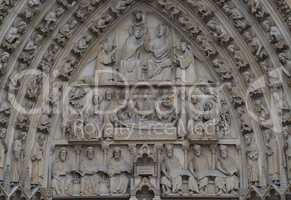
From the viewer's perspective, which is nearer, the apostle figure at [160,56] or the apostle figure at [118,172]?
the apostle figure at [118,172]

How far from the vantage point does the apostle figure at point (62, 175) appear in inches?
424

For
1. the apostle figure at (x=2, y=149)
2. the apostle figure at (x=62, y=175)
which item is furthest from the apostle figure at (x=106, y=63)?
the apostle figure at (x=2, y=149)

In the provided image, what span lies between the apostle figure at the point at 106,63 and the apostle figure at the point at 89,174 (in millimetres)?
1083

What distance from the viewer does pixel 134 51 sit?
11469 millimetres

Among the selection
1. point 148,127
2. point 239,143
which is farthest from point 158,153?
point 239,143

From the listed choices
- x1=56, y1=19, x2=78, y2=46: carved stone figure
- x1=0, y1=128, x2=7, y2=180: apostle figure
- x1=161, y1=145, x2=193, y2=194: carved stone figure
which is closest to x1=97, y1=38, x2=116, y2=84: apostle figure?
x1=56, y1=19, x2=78, y2=46: carved stone figure

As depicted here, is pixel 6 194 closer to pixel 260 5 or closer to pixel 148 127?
pixel 148 127

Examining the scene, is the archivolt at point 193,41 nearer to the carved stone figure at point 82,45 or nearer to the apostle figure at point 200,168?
the carved stone figure at point 82,45

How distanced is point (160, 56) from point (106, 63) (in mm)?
806

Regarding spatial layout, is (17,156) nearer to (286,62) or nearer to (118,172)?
(118,172)

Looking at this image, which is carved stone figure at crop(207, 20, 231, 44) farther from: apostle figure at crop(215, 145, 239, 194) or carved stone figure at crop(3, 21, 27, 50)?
carved stone figure at crop(3, 21, 27, 50)

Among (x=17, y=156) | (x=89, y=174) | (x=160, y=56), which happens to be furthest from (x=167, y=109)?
(x=17, y=156)

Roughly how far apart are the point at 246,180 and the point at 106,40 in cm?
293

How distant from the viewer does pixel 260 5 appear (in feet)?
35.8
